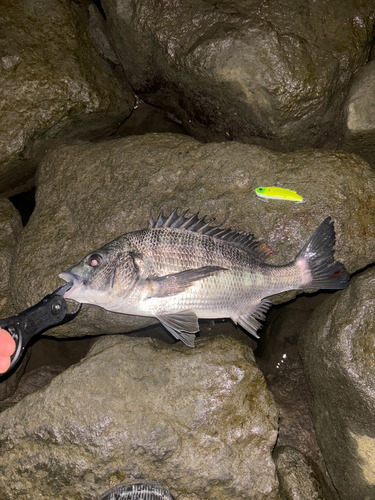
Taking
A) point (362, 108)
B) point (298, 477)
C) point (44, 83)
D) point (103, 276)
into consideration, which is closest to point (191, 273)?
point (103, 276)

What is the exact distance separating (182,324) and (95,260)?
0.93 meters

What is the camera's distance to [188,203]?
3.76 metres

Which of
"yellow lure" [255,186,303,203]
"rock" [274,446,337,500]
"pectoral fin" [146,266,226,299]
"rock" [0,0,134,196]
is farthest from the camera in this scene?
"rock" [0,0,134,196]

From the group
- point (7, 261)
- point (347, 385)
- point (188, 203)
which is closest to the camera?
point (347, 385)

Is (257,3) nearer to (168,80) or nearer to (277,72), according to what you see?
(277,72)

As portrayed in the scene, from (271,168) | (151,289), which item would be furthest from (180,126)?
(151,289)

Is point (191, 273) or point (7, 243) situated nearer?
point (191, 273)

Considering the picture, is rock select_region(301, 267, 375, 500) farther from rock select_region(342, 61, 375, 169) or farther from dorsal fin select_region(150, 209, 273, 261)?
rock select_region(342, 61, 375, 169)

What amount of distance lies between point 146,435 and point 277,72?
3.72 meters

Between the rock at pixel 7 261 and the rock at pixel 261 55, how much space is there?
2.42m

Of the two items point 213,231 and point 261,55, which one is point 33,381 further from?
point 261,55

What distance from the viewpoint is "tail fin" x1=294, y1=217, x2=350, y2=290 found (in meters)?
3.41

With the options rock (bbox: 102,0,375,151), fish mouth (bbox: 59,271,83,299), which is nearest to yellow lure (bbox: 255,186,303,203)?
rock (bbox: 102,0,375,151)

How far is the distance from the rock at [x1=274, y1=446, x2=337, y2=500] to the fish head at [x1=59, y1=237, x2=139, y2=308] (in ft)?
7.29
